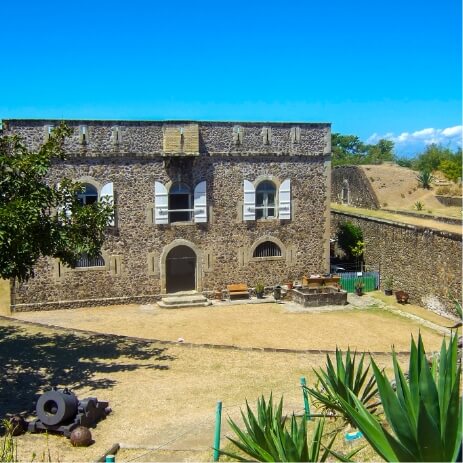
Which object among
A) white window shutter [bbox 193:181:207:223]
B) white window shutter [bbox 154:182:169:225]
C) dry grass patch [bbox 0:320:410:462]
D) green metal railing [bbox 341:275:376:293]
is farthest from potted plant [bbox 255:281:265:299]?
dry grass patch [bbox 0:320:410:462]

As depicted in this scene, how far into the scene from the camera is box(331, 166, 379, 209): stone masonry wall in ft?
116

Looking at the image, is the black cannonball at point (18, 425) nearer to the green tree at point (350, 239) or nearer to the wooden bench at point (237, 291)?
the wooden bench at point (237, 291)

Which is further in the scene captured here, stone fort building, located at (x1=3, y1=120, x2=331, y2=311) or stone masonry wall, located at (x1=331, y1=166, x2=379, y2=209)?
stone masonry wall, located at (x1=331, y1=166, x2=379, y2=209)

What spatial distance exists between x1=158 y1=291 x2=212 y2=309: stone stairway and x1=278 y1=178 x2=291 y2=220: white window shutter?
467 cm

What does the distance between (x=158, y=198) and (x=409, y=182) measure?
2348 centimetres

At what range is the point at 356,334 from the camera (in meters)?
17.4

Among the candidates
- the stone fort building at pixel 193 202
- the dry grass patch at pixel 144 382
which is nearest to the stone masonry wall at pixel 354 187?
the stone fort building at pixel 193 202

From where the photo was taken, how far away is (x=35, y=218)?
1186cm

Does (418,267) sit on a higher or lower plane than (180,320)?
higher

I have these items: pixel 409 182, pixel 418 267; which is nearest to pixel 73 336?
pixel 418 267

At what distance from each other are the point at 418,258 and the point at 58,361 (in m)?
13.7

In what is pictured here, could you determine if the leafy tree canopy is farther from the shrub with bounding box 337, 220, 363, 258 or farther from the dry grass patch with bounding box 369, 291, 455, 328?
the dry grass patch with bounding box 369, 291, 455, 328

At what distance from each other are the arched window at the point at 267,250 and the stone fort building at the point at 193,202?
42 mm

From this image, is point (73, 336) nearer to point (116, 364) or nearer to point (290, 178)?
point (116, 364)
